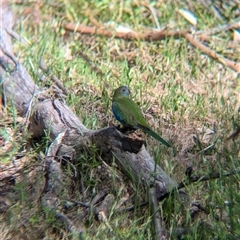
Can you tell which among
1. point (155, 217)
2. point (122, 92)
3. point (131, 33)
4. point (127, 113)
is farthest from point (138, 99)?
point (155, 217)

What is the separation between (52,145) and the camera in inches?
178

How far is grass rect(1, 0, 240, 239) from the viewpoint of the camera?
393 cm

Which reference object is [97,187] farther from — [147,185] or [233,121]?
[233,121]

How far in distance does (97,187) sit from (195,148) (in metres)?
0.89

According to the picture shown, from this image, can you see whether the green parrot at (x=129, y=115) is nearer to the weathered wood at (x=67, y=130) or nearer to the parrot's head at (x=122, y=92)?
the parrot's head at (x=122, y=92)

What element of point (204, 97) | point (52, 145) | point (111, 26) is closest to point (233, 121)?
point (204, 97)

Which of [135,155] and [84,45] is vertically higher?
[135,155]

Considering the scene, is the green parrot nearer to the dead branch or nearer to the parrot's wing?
the parrot's wing

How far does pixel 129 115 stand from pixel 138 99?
96cm

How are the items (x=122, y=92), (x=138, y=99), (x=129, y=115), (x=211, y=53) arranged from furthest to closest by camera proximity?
1. (x=211, y=53)
2. (x=138, y=99)
3. (x=122, y=92)
4. (x=129, y=115)

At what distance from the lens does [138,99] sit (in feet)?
17.8

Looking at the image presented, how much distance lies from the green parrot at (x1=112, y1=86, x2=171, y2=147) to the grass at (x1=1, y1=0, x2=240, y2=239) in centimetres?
24

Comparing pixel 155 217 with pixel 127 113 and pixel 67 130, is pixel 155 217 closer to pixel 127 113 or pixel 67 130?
pixel 127 113

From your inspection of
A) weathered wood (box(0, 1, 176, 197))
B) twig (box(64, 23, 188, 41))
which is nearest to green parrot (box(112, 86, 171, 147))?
weathered wood (box(0, 1, 176, 197))
